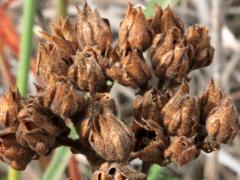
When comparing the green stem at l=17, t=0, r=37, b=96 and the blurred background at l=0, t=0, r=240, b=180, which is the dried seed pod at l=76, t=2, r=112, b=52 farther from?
the green stem at l=17, t=0, r=37, b=96

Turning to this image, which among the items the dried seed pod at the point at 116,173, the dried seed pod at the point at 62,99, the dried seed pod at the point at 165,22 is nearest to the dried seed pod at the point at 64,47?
the dried seed pod at the point at 62,99

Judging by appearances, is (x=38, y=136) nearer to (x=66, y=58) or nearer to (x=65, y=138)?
(x=65, y=138)

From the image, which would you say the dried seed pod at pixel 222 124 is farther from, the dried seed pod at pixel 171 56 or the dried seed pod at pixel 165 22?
the dried seed pod at pixel 165 22

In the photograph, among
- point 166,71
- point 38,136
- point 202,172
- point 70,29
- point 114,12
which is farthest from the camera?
point 114,12

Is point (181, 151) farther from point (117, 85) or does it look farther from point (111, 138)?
point (117, 85)

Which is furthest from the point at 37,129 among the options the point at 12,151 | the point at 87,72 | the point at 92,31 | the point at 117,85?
the point at 117,85

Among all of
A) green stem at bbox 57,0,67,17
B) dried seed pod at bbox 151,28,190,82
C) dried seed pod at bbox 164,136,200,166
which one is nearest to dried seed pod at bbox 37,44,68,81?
dried seed pod at bbox 151,28,190,82

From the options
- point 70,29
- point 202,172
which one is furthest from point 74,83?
point 202,172
